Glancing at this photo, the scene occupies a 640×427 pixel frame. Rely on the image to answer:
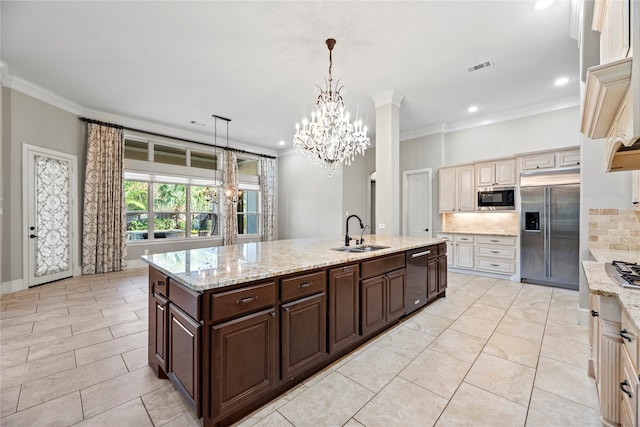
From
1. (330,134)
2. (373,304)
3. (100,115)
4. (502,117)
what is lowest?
(373,304)

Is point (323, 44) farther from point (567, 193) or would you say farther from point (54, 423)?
point (567, 193)

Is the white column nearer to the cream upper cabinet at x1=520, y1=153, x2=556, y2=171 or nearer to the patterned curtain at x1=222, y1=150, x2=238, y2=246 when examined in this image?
the cream upper cabinet at x1=520, y1=153, x2=556, y2=171

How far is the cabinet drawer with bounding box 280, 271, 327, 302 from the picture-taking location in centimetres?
183

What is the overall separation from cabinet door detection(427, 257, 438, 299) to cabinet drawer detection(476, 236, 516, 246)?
220 centimetres

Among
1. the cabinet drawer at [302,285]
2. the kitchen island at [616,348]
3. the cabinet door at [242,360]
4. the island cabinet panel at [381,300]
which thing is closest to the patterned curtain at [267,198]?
the island cabinet panel at [381,300]

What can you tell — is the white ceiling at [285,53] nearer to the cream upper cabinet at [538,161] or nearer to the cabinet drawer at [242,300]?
the cream upper cabinet at [538,161]

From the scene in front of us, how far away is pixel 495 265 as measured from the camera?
5.11 metres

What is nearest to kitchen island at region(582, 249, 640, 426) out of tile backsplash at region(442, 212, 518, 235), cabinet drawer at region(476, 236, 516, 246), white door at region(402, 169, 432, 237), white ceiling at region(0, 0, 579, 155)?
white ceiling at region(0, 0, 579, 155)

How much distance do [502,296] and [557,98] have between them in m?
3.61

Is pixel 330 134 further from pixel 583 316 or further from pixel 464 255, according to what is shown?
pixel 464 255

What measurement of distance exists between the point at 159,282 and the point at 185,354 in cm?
61

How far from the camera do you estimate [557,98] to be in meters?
4.67

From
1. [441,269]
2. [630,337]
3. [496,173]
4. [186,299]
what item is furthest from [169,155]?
[630,337]

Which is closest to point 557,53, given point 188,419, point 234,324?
point 234,324
